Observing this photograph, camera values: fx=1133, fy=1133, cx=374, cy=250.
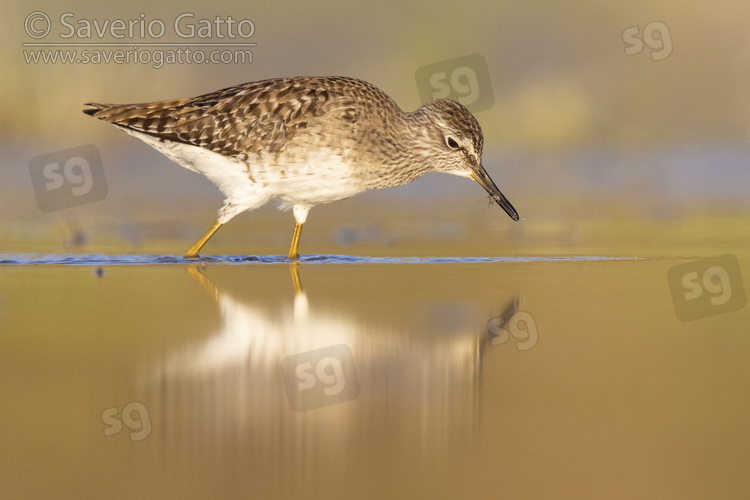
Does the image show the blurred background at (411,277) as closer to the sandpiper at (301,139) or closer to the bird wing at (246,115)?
the sandpiper at (301,139)

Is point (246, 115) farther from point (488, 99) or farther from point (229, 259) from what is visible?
point (488, 99)

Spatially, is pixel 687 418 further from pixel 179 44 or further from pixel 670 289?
pixel 179 44

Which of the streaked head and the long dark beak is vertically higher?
the streaked head

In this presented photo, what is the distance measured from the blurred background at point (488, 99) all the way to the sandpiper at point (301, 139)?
65.5 inches

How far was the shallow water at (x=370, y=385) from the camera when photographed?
4.42m

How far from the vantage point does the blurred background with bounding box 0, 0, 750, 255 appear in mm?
13000

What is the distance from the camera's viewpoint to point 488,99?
1708 centimetres

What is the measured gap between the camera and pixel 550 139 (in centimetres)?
→ 1700

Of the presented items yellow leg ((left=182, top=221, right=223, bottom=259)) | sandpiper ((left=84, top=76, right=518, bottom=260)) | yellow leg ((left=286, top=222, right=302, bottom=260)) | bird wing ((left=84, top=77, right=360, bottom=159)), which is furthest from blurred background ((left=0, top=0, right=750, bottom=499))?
bird wing ((left=84, top=77, right=360, bottom=159))

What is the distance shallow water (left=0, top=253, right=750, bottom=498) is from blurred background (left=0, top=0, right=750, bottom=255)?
3965 mm

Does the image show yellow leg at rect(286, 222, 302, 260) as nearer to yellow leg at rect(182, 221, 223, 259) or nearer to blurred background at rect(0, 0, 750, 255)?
yellow leg at rect(182, 221, 223, 259)

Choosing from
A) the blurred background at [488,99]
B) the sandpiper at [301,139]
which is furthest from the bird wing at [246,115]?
the blurred background at [488,99]

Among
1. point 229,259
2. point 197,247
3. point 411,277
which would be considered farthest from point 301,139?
point 411,277

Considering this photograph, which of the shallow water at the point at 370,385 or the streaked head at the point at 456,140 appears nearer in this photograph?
the shallow water at the point at 370,385
